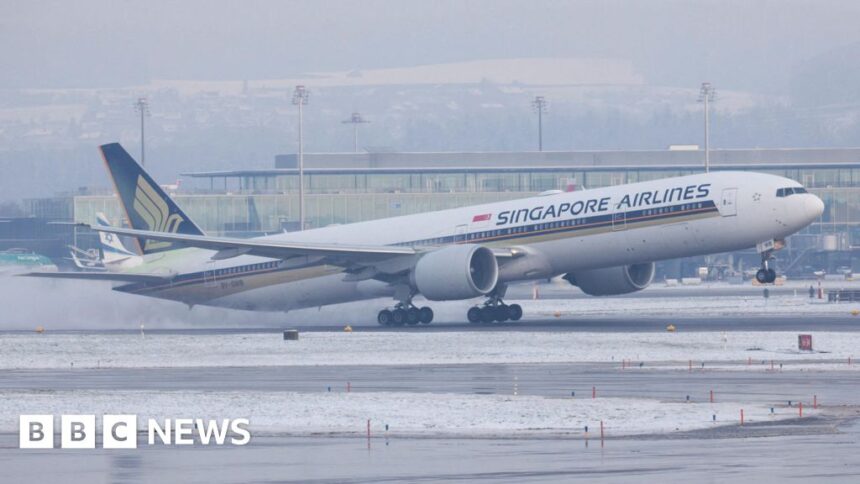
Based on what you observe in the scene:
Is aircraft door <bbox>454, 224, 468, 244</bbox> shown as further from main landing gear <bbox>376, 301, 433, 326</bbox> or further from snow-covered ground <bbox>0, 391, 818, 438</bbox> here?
snow-covered ground <bbox>0, 391, 818, 438</bbox>

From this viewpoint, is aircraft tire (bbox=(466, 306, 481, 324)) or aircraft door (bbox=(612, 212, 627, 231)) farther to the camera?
aircraft tire (bbox=(466, 306, 481, 324))

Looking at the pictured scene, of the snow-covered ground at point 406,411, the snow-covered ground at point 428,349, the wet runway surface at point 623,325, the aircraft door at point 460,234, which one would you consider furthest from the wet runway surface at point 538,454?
the aircraft door at point 460,234

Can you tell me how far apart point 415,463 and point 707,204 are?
33656 mm

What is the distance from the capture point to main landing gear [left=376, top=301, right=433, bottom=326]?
59.3 meters

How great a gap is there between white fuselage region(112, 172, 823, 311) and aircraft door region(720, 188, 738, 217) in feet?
0.12

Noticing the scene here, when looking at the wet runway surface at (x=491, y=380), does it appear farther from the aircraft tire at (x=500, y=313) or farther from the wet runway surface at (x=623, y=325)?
the aircraft tire at (x=500, y=313)

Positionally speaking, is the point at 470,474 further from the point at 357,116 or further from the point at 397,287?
the point at 357,116

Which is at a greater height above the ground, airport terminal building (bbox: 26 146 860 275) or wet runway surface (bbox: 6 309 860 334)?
airport terminal building (bbox: 26 146 860 275)

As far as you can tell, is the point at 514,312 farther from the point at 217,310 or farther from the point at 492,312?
the point at 217,310

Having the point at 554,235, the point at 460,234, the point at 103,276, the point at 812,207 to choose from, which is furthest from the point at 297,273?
the point at 812,207

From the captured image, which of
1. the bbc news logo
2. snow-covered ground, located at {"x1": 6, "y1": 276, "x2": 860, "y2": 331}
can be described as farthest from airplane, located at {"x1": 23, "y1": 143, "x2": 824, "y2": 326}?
the bbc news logo

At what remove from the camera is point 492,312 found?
2370 inches

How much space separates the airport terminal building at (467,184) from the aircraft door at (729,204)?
2938 inches

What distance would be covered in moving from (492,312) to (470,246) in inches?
171
